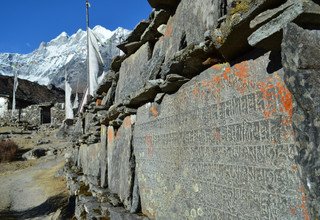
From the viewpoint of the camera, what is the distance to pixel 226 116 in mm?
2211

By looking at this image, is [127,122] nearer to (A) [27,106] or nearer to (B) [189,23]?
(B) [189,23]

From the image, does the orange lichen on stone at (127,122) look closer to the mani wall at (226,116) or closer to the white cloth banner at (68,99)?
the mani wall at (226,116)

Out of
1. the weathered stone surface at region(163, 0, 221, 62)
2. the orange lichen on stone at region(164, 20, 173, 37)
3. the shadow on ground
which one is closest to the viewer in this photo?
the weathered stone surface at region(163, 0, 221, 62)

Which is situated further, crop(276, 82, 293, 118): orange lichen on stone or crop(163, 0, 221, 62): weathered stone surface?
crop(163, 0, 221, 62): weathered stone surface

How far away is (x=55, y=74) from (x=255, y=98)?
3361 inches

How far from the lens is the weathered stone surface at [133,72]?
4.40 metres

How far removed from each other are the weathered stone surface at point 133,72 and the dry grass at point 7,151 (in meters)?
15.3

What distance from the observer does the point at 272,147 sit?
5.80ft

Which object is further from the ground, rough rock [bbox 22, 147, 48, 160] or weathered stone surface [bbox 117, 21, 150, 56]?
weathered stone surface [bbox 117, 21, 150, 56]

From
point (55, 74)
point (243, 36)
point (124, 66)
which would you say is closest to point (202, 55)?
point (243, 36)

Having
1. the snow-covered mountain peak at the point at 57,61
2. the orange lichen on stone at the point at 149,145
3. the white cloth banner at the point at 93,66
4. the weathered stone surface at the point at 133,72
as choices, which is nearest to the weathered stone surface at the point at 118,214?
the orange lichen on stone at the point at 149,145

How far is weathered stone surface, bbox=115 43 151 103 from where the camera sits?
4.40 meters

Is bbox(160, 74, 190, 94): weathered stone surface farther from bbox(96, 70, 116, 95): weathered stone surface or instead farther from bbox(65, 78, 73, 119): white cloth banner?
bbox(65, 78, 73, 119): white cloth banner

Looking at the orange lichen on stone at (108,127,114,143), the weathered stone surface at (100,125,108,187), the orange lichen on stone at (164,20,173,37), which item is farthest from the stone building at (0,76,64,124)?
the orange lichen on stone at (164,20,173,37)
